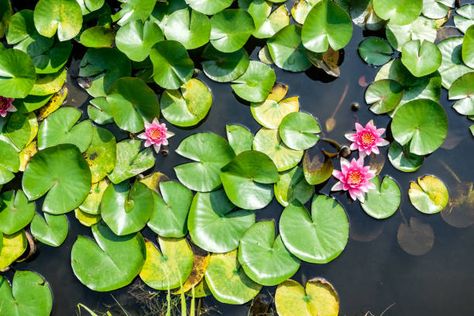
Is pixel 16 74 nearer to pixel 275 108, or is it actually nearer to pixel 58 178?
pixel 58 178

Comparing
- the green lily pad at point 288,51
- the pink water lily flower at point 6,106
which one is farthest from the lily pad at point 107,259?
the green lily pad at point 288,51

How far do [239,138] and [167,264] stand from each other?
103cm

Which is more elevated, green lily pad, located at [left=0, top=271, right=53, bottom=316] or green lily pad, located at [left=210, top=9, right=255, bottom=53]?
green lily pad, located at [left=210, top=9, right=255, bottom=53]

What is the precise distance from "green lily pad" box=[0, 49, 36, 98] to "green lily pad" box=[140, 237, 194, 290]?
1.51m

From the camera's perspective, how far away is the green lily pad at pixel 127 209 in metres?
3.04

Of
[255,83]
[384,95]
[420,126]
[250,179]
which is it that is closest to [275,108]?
[255,83]

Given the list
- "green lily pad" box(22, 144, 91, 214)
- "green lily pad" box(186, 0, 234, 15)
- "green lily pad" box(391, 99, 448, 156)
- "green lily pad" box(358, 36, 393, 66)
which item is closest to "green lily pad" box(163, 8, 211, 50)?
"green lily pad" box(186, 0, 234, 15)

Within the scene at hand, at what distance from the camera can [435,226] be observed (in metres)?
3.16

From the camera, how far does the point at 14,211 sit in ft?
10.6

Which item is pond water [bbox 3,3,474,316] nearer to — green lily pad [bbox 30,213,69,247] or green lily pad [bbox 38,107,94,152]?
green lily pad [bbox 30,213,69,247]

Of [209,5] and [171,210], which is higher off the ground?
[209,5]

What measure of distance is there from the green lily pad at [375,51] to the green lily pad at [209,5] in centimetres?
114

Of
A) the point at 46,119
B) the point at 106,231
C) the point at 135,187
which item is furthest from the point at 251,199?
the point at 46,119

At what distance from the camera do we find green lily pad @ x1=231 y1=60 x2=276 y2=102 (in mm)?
3389
